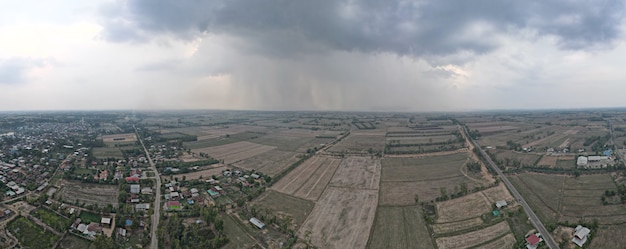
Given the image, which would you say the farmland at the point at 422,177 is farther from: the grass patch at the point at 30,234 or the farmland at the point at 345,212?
the grass patch at the point at 30,234

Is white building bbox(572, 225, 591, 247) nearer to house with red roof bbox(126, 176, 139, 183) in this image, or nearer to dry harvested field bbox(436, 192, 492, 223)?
dry harvested field bbox(436, 192, 492, 223)

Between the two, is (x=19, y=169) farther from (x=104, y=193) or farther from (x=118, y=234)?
(x=118, y=234)

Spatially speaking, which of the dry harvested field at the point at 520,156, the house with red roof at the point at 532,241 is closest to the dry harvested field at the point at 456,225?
the house with red roof at the point at 532,241

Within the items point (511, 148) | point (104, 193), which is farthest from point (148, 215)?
point (511, 148)

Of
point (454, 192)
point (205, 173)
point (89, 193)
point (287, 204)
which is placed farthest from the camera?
point (205, 173)

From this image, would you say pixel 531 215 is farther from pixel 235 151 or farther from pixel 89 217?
pixel 235 151

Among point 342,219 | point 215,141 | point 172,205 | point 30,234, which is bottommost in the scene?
point 30,234

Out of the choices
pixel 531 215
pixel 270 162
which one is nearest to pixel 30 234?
pixel 270 162
